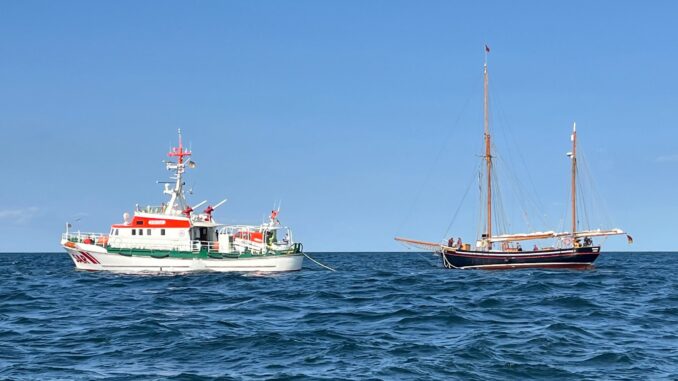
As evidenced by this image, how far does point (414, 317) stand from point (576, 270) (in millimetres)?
44027

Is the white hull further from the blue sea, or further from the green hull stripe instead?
the blue sea

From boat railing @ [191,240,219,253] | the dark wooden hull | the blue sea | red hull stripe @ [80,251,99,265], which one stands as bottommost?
the blue sea

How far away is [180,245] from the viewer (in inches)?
2100

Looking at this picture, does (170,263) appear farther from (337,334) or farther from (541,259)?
(541,259)

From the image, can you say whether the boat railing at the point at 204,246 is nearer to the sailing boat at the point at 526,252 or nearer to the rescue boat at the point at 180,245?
the rescue boat at the point at 180,245

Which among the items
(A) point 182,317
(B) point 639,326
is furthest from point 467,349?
(A) point 182,317

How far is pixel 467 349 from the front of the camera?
19.0m

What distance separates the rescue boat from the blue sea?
49.2ft

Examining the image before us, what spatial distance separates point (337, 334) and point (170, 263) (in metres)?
33.1

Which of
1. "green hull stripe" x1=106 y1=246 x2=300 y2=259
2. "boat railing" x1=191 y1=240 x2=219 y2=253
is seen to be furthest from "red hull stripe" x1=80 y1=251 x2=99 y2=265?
"boat railing" x1=191 y1=240 x2=219 y2=253

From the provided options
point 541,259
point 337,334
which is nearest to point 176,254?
point 337,334

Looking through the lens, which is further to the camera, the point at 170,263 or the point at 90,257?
the point at 90,257

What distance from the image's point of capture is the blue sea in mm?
16922

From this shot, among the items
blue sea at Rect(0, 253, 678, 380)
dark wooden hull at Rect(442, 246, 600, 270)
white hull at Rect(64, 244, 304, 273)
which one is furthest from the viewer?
dark wooden hull at Rect(442, 246, 600, 270)
